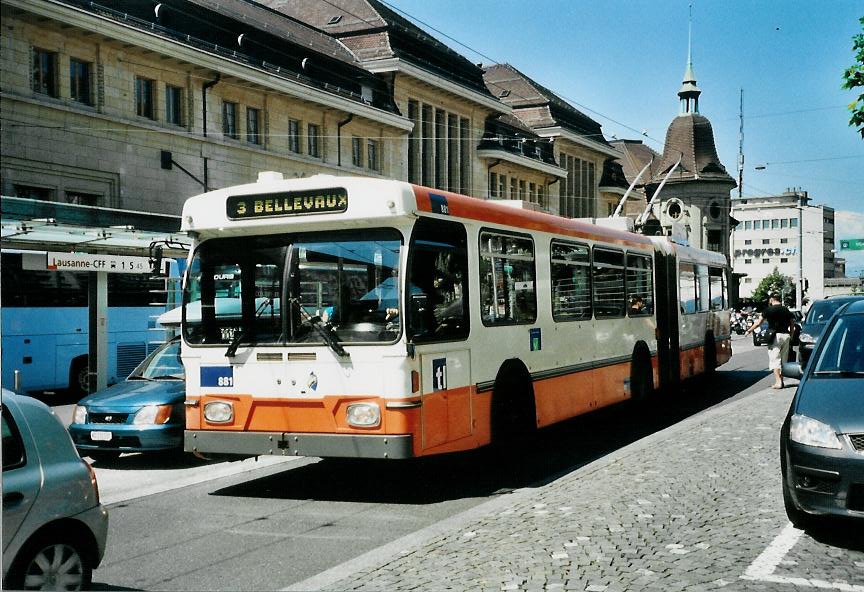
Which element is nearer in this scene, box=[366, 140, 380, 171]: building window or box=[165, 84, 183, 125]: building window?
box=[165, 84, 183, 125]: building window

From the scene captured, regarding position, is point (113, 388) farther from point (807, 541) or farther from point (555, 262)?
point (807, 541)

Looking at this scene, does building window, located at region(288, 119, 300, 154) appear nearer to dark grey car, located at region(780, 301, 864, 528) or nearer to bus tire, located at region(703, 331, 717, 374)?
bus tire, located at region(703, 331, 717, 374)

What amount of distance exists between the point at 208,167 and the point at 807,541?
1093 inches

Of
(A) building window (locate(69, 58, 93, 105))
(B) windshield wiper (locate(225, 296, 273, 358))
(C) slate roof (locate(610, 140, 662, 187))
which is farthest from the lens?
(C) slate roof (locate(610, 140, 662, 187))

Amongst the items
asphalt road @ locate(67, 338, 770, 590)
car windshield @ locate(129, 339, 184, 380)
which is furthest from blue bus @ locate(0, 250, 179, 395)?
asphalt road @ locate(67, 338, 770, 590)

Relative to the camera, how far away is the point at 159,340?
22.8 meters

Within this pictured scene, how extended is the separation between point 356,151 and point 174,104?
10676 mm

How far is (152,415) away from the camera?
11.1 m

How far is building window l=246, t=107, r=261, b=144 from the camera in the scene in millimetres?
34125

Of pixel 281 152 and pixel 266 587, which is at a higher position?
pixel 281 152

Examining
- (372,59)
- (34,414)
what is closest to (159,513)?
(34,414)

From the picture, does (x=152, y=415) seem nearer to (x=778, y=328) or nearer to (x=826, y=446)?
(x=826, y=446)

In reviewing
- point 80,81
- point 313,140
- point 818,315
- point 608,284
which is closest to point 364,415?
point 608,284

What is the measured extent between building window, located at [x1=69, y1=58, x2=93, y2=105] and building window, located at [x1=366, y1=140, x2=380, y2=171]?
15117 millimetres
